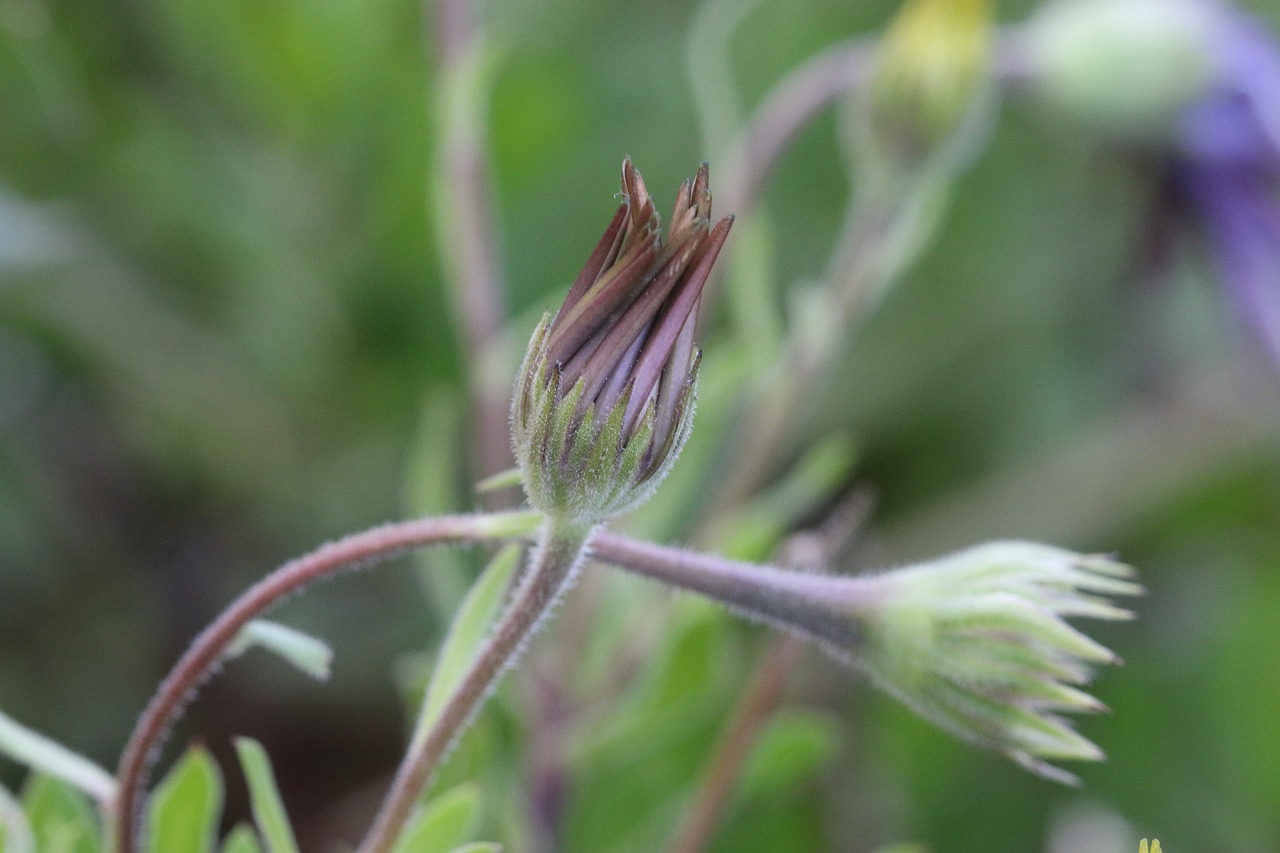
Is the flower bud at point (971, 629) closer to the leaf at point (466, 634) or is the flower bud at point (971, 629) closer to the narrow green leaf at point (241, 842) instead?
the leaf at point (466, 634)

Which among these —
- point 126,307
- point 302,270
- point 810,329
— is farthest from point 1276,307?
point 126,307

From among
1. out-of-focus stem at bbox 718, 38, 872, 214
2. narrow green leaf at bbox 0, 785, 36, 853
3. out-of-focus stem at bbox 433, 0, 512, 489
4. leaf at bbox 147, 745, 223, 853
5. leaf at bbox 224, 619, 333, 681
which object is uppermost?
out-of-focus stem at bbox 718, 38, 872, 214

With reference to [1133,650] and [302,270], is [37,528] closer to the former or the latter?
[302,270]

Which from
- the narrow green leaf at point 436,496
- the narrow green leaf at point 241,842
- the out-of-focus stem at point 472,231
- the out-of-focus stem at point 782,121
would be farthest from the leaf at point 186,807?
the out-of-focus stem at point 782,121

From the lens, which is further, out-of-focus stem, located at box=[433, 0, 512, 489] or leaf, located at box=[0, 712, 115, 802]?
out-of-focus stem, located at box=[433, 0, 512, 489]

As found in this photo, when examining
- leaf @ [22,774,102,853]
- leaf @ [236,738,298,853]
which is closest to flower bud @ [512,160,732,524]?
leaf @ [236,738,298,853]

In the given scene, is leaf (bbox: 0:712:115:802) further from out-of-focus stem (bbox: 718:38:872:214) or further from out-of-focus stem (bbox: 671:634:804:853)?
out-of-focus stem (bbox: 718:38:872:214)
